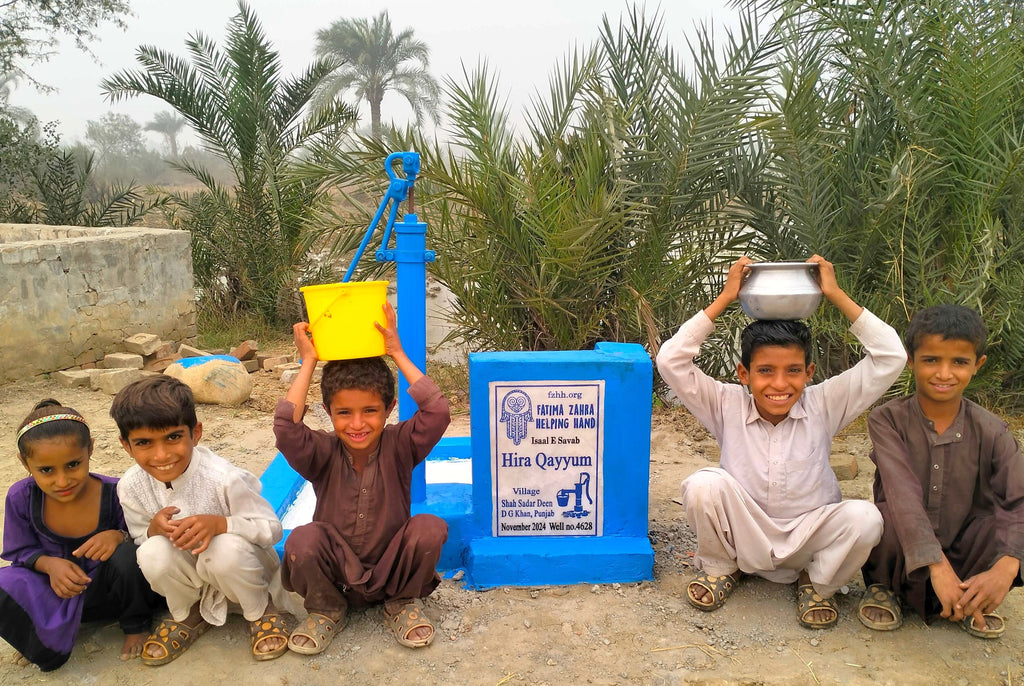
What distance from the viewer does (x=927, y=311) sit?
2.58 m

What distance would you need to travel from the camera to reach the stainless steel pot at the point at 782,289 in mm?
2607

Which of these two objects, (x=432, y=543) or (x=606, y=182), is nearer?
(x=432, y=543)

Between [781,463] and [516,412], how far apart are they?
94 cm

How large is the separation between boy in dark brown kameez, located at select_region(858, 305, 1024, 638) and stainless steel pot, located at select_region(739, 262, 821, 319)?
0.36 metres

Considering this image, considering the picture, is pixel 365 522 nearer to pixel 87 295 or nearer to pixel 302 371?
pixel 302 371

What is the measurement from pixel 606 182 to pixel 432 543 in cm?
332

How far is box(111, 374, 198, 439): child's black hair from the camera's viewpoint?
2424 millimetres

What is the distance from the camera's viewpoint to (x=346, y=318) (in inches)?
98.6

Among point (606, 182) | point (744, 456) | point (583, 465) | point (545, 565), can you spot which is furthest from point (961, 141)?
point (545, 565)

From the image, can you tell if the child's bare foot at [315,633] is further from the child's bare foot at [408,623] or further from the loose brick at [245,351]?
the loose brick at [245,351]

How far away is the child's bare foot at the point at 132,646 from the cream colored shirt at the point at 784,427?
6.33 feet

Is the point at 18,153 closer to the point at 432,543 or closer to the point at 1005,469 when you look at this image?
the point at 432,543

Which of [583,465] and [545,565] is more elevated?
[583,465]

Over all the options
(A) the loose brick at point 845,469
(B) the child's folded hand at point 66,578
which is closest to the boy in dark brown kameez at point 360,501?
(B) the child's folded hand at point 66,578
